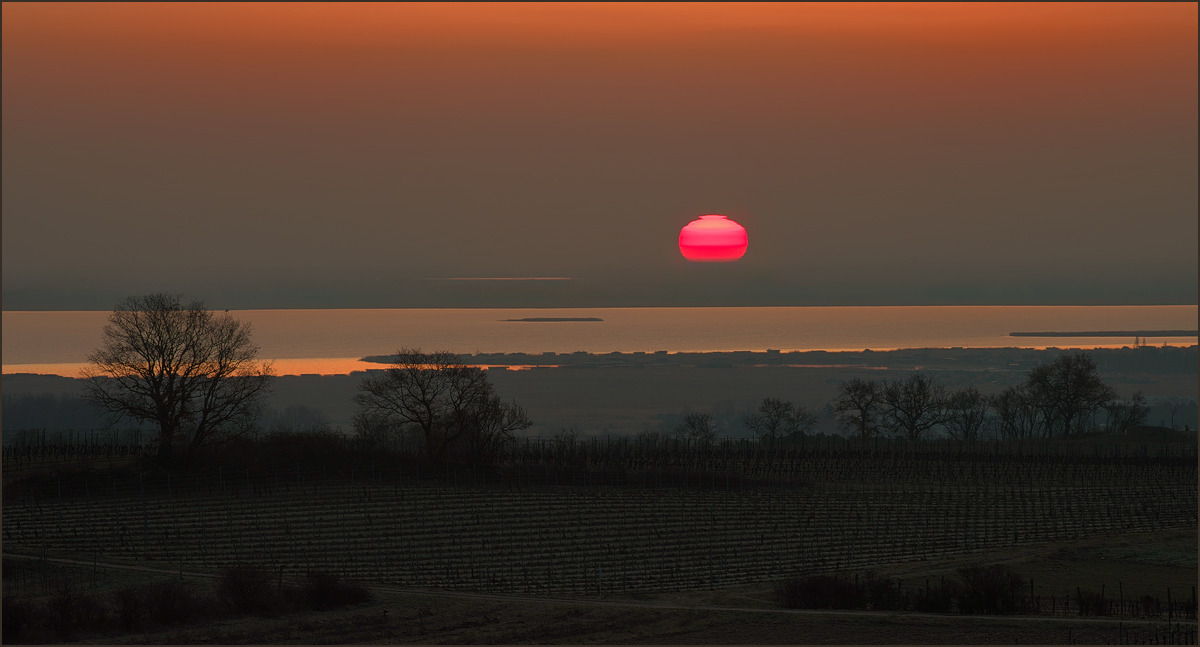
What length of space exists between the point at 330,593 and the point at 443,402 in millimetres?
38184

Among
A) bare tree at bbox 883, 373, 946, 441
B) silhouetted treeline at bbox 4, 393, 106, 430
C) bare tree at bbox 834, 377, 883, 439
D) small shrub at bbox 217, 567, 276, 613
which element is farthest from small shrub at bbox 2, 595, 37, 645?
silhouetted treeline at bbox 4, 393, 106, 430

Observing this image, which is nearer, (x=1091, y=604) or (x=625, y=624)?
(x=625, y=624)

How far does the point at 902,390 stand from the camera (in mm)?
132375

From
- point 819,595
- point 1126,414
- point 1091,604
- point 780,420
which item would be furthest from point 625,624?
point 1126,414

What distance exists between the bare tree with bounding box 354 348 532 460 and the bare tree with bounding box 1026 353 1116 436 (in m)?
87.1

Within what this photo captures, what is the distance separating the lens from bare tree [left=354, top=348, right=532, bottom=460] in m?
74.7

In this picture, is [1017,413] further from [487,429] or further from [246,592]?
[246,592]

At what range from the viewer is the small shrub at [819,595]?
130 ft

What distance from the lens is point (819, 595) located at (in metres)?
39.8

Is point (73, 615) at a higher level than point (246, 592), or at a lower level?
lower

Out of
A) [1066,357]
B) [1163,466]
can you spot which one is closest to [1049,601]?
[1163,466]

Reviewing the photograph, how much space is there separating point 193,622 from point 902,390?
111 m

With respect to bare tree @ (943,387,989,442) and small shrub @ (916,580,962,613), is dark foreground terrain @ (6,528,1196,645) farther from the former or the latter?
bare tree @ (943,387,989,442)

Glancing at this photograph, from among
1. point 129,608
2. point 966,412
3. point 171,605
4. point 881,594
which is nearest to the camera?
point 129,608
